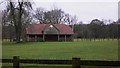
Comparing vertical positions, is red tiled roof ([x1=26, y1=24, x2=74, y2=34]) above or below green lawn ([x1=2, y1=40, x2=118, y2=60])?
above

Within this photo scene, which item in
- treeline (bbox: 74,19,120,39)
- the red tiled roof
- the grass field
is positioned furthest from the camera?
treeline (bbox: 74,19,120,39)

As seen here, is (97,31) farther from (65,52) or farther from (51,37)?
(65,52)

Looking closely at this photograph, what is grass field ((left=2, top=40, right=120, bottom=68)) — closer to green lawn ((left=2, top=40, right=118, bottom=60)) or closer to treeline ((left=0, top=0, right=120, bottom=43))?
green lawn ((left=2, top=40, right=118, bottom=60))

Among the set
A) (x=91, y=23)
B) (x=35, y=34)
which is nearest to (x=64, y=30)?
(x=35, y=34)

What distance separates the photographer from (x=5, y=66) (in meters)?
12.4

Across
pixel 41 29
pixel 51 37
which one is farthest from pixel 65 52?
pixel 41 29

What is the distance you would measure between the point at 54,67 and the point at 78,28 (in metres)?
96.9

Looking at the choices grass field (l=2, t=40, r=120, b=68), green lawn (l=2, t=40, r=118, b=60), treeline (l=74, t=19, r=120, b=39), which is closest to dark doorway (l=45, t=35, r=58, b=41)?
treeline (l=74, t=19, r=120, b=39)

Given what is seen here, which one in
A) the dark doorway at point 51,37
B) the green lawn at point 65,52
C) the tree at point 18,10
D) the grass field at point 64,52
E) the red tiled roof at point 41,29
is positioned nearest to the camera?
the grass field at point 64,52

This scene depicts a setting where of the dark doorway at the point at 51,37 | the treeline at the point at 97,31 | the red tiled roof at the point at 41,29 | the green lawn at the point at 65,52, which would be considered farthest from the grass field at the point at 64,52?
the treeline at the point at 97,31

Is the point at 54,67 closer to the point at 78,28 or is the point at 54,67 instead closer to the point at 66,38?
the point at 66,38

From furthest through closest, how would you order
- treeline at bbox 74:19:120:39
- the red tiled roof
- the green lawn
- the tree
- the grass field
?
treeline at bbox 74:19:120:39 < the red tiled roof < the tree < the green lawn < the grass field

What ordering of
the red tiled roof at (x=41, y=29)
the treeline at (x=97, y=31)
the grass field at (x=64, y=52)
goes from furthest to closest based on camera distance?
the treeline at (x=97, y=31)
the red tiled roof at (x=41, y=29)
the grass field at (x=64, y=52)

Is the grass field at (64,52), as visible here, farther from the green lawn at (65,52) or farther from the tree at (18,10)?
the tree at (18,10)
